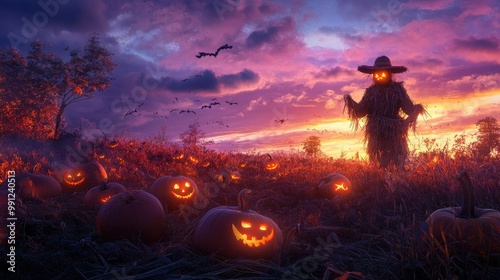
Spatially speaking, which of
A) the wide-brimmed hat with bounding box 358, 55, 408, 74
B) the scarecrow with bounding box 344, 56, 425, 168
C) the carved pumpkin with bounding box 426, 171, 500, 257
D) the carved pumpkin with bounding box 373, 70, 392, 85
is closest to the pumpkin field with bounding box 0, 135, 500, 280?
the carved pumpkin with bounding box 426, 171, 500, 257

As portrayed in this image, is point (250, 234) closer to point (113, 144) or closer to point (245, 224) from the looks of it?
point (245, 224)

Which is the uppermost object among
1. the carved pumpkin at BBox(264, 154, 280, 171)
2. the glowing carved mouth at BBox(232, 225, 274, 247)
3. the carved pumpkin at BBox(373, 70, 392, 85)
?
the carved pumpkin at BBox(373, 70, 392, 85)

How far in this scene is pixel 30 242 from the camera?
415cm

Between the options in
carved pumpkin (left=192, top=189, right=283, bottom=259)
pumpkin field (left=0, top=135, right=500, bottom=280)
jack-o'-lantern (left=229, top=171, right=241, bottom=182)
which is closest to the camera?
pumpkin field (left=0, top=135, right=500, bottom=280)

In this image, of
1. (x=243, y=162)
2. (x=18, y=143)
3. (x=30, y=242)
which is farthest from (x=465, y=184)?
(x=18, y=143)

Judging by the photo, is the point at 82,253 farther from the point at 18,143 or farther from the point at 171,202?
the point at 18,143

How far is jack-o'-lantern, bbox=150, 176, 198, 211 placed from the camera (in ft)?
21.6

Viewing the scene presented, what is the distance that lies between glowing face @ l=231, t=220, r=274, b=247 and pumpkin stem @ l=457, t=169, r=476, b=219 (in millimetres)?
1854

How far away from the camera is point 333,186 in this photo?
744 centimetres

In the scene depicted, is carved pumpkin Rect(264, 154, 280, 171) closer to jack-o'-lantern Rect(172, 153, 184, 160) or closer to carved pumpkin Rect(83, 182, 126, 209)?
jack-o'-lantern Rect(172, 153, 184, 160)

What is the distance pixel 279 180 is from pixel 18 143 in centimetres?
2349

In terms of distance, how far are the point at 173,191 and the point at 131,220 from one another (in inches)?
78.3

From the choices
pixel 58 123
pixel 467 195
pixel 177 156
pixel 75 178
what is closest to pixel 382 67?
pixel 177 156

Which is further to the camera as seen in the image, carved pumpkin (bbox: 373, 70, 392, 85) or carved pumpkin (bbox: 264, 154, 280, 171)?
carved pumpkin (bbox: 264, 154, 280, 171)
